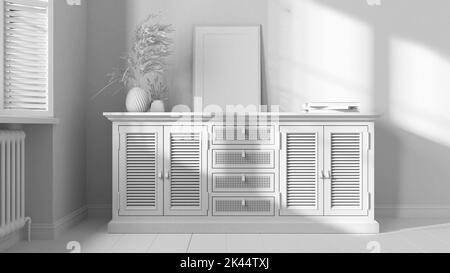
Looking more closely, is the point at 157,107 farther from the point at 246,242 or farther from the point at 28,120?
the point at 246,242

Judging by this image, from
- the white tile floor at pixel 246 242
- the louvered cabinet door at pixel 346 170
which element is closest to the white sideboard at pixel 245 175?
the louvered cabinet door at pixel 346 170

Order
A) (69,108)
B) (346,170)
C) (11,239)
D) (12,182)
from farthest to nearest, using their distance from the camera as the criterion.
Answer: (69,108), (346,170), (11,239), (12,182)

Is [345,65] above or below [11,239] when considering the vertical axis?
above

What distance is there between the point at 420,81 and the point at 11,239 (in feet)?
9.77

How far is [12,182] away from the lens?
2754 millimetres

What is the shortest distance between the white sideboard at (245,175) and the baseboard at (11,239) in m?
0.56

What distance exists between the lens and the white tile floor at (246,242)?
110 inches

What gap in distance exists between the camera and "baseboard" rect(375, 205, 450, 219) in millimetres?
3771

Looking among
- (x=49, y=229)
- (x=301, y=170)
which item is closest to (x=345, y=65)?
(x=301, y=170)

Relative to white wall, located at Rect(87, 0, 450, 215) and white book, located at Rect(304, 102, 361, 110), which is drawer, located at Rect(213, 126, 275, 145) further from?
white wall, located at Rect(87, 0, 450, 215)

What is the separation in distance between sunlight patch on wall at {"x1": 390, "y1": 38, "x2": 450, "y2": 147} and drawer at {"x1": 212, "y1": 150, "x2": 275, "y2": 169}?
1.17m

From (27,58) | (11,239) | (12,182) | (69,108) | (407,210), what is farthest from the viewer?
(407,210)

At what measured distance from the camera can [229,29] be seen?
370 centimetres
